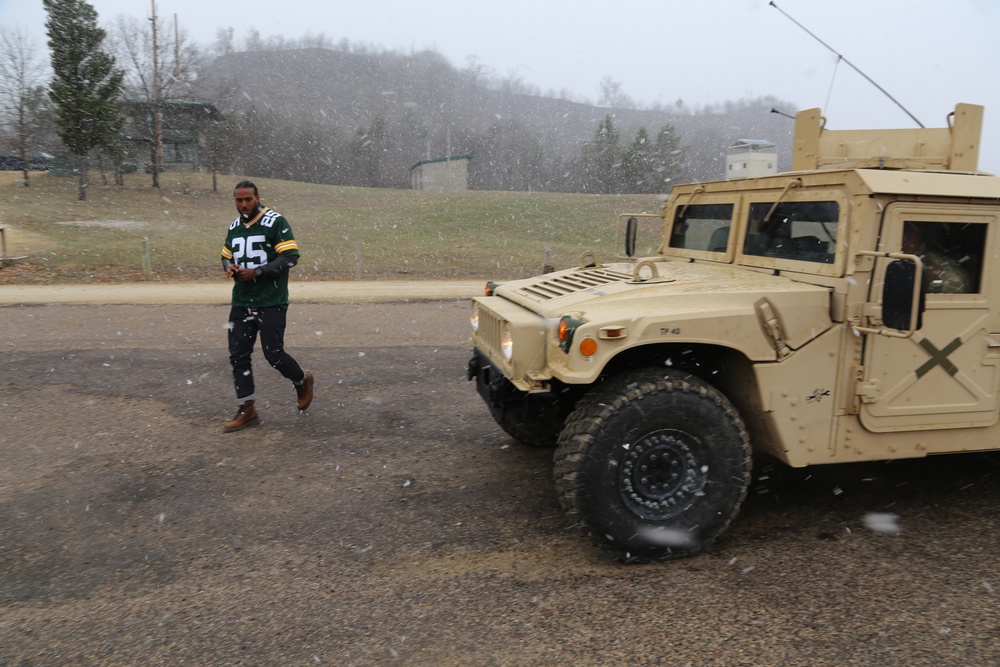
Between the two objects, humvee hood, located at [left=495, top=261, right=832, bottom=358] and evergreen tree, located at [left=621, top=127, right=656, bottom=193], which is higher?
evergreen tree, located at [left=621, top=127, right=656, bottom=193]

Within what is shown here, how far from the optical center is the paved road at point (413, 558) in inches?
113

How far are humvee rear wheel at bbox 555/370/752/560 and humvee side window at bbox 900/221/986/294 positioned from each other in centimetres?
128

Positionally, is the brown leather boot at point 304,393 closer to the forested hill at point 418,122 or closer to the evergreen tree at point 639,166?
the forested hill at point 418,122

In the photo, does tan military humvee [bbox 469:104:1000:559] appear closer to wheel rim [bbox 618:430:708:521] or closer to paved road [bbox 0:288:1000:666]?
wheel rim [bbox 618:430:708:521]

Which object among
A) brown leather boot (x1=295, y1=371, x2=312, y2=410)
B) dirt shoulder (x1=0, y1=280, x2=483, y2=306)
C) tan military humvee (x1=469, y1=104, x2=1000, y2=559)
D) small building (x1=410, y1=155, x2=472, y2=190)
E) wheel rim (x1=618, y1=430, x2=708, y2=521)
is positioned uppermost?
small building (x1=410, y1=155, x2=472, y2=190)

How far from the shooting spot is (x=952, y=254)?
3748 mm

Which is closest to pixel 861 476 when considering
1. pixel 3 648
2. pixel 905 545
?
pixel 905 545

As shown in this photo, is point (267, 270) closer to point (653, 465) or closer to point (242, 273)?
point (242, 273)

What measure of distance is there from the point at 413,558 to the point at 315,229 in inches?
980

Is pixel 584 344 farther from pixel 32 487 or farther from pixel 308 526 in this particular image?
pixel 32 487

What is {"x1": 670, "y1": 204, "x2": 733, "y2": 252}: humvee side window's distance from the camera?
A: 4707mm

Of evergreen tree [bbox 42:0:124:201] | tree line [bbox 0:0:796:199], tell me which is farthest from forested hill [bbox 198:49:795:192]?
evergreen tree [bbox 42:0:124:201]

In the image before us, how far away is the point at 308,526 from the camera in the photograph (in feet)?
13.0

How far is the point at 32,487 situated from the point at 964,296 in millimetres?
5378
